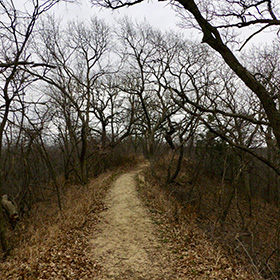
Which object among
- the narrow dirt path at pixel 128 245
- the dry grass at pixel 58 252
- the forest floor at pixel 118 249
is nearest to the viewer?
the dry grass at pixel 58 252

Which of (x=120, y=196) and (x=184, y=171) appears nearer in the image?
(x=120, y=196)

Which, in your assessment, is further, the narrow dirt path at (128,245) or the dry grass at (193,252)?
the narrow dirt path at (128,245)

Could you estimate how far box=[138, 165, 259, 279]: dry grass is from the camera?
5578 mm

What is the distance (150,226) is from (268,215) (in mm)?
11401

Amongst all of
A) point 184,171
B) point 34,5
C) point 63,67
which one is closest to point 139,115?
point 184,171

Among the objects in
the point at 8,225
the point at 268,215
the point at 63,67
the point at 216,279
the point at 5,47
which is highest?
the point at 63,67

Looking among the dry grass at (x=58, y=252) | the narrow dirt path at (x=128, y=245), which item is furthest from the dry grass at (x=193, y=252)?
the dry grass at (x=58, y=252)

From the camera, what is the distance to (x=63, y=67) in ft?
51.3

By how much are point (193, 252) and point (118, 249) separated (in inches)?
81.6

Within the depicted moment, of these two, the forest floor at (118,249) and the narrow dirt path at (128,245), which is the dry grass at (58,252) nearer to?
the forest floor at (118,249)

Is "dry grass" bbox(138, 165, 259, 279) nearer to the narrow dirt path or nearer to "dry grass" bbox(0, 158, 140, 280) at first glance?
the narrow dirt path

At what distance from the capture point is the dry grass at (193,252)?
558 cm

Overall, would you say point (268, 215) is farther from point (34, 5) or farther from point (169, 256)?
point (34, 5)

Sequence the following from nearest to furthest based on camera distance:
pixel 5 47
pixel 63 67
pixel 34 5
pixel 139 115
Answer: pixel 34 5
pixel 5 47
pixel 63 67
pixel 139 115
